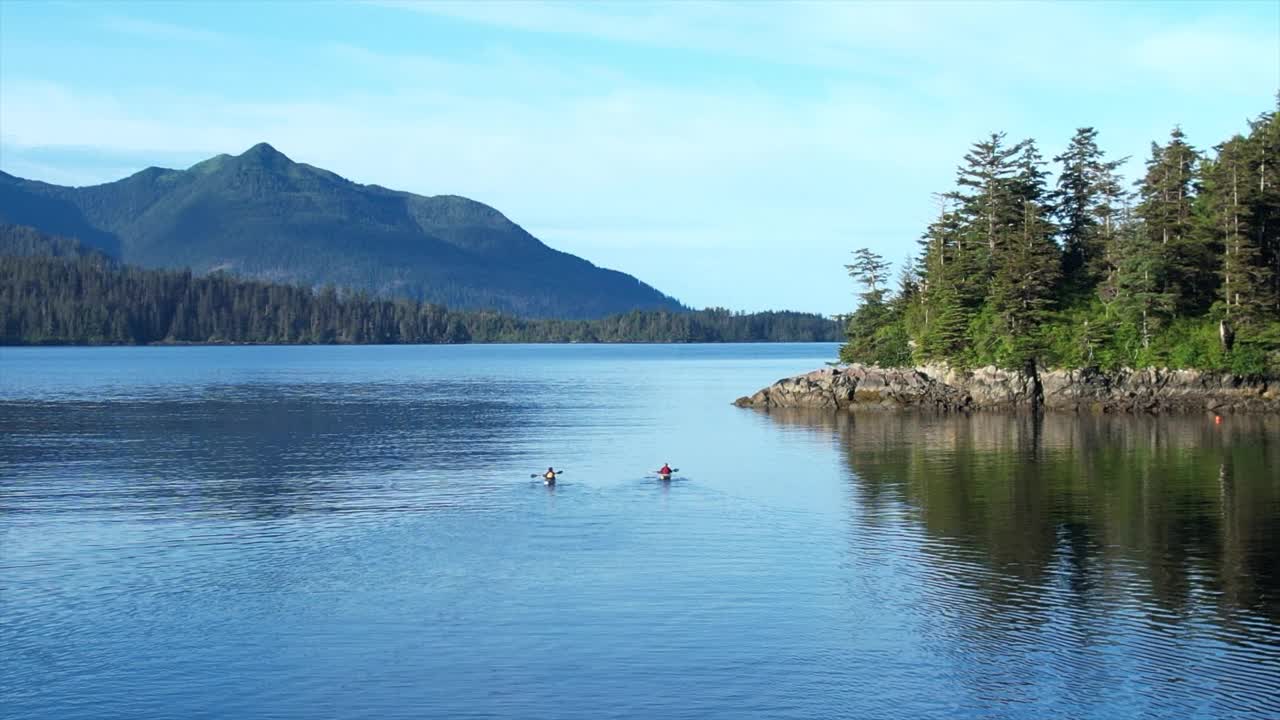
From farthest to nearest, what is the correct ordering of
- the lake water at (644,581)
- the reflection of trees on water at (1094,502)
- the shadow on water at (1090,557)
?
1. the reflection of trees on water at (1094,502)
2. the shadow on water at (1090,557)
3. the lake water at (644,581)

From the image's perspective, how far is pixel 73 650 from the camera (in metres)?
28.0

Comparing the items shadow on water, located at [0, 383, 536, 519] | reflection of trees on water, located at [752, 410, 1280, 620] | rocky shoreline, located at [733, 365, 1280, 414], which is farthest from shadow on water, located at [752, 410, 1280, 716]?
rocky shoreline, located at [733, 365, 1280, 414]

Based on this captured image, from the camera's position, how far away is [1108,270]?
11119cm

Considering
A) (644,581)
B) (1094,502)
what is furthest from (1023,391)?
(644,581)

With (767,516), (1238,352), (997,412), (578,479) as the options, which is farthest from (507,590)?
(1238,352)

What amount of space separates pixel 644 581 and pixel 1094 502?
23405 millimetres

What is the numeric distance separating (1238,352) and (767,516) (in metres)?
67.4

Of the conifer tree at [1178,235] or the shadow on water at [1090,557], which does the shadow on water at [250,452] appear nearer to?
the shadow on water at [1090,557]

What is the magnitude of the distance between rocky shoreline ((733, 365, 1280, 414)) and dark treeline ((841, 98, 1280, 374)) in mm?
1328

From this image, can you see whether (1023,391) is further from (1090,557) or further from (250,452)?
(1090,557)

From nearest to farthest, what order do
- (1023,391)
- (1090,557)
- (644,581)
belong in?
(644,581) → (1090,557) → (1023,391)

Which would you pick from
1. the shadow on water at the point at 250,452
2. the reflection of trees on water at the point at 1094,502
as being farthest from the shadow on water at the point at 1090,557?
the shadow on water at the point at 250,452

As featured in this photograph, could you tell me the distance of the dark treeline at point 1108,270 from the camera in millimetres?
98938

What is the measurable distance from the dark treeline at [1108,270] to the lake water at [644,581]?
28327 mm
